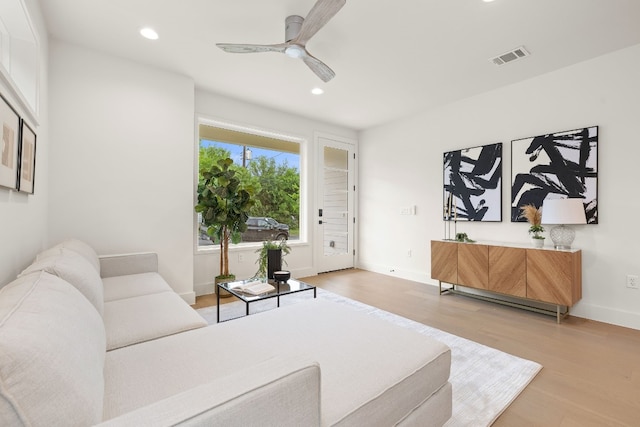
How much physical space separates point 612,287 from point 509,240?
993mm

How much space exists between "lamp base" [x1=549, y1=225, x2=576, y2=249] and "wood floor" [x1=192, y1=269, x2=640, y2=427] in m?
0.76

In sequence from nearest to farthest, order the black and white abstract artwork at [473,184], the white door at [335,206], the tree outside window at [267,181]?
the black and white abstract artwork at [473,184], the tree outside window at [267,181], the white door at [335,206]

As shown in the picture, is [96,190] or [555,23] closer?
[555,23]

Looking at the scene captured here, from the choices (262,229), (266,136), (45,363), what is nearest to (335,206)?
(262,229)

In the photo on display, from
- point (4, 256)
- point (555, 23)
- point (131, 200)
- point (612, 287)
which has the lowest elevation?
point (612, 287)

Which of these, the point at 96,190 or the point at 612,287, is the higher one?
the point at 96,190

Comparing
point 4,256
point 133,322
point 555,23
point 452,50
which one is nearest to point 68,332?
point 133,322

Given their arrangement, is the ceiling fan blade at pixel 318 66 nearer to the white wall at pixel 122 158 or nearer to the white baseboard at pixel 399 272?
the white wall at pixel 122 158

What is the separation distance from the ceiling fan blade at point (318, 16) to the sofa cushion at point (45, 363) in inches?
80.4

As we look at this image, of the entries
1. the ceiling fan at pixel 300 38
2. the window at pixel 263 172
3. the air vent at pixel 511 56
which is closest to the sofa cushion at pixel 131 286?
the window at pixel 263 172

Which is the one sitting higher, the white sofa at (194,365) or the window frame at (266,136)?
the window frame at (266,136)

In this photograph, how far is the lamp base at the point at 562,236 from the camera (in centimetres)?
306

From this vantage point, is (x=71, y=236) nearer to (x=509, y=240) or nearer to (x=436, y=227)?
(x=436, y=227)

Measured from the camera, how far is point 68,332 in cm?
88
